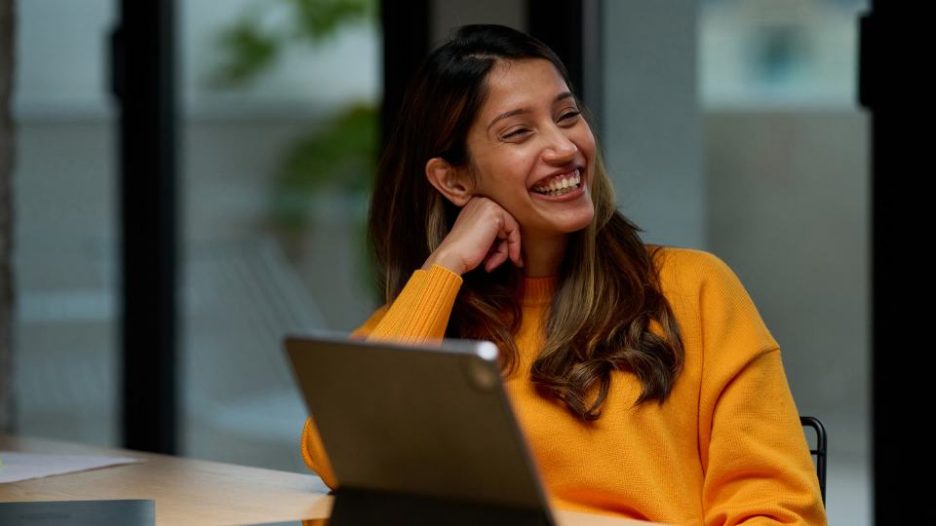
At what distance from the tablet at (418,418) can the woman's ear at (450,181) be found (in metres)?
0.71

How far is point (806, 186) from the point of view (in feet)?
9.31

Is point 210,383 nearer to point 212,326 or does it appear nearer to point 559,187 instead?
point 212,326

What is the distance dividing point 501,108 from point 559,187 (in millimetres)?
137

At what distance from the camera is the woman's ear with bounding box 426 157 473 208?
85.1 inches

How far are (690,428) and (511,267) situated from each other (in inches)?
15.3

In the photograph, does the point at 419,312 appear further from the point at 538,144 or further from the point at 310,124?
the point at 310,124

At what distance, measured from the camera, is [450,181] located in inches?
85.7

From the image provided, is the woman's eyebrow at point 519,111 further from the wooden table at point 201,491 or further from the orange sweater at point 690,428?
the wooden table at point 201,491

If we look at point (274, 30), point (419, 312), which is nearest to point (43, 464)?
point (419, 312)

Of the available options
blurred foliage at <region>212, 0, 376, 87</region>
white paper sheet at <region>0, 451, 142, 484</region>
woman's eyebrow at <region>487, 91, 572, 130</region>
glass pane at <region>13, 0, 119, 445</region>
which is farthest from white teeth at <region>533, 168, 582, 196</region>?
glass pane at <region>13, 0, 119, 445</region>

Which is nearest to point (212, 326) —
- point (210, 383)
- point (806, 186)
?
point (210, 383)

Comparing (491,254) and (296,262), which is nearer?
(491,254)

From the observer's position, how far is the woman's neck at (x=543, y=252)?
2.14 meters

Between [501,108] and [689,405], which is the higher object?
[501,108]
